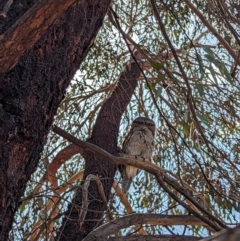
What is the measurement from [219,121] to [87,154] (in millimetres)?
884

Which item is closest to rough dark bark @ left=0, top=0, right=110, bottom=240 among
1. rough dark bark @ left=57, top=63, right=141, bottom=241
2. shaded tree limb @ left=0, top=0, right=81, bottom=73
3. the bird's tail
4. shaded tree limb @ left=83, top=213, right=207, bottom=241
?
shaded tree limb @ left=0, top=0, right=81, bottom=73

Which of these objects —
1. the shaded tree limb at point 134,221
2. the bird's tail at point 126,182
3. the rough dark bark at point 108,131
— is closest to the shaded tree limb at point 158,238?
the shaded tree limb at point 134,221

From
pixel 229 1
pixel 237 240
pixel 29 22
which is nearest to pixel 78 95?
pixel 229 1

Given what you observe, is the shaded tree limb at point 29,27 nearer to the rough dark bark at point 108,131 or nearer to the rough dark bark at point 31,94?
the rough dark bark at point 31,94

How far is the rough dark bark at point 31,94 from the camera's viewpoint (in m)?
1.13

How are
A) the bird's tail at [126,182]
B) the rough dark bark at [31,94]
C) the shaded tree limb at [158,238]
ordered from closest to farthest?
the rough dark bark at [31,94] < the shaded tree limb at [158,238] < the bird's tail at [126,182]

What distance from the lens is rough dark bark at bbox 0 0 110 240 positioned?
3.72ft

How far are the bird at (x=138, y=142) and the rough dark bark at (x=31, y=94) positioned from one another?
254 centimetres

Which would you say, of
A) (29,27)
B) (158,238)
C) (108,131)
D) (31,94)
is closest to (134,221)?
(158,238)

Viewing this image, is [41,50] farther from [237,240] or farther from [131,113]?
[131,113]

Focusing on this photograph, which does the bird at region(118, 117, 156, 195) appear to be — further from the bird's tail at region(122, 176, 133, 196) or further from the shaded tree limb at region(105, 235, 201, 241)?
the shaded tree limb at region(105, 235, 201, 241)

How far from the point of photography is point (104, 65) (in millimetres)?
3227

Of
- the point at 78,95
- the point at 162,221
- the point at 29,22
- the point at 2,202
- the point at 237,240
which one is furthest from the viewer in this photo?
the point at 78,95

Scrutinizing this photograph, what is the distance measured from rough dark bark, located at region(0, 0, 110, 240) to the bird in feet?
→ 8.32
